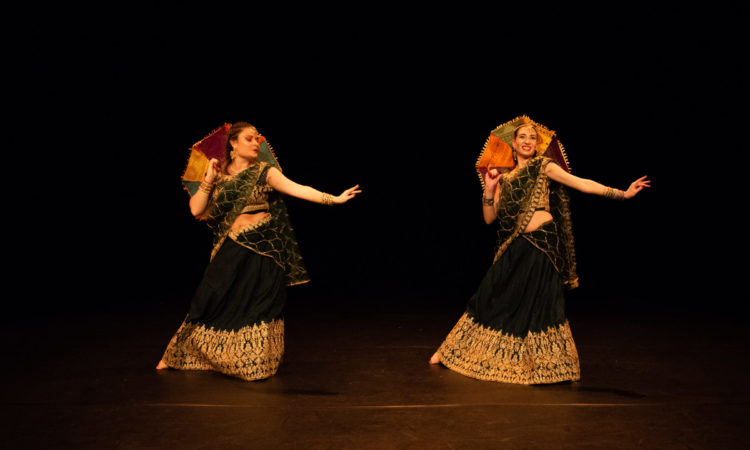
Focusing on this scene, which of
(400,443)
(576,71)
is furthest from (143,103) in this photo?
(400,443)

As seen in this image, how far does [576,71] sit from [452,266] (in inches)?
79.6

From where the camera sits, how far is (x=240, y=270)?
3.07m

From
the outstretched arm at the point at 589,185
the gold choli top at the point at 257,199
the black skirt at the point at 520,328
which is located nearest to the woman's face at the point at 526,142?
the outstretched arm at the point at 589,185

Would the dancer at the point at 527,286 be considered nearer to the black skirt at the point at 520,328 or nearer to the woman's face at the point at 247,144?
the black skirt at the point at 520,328

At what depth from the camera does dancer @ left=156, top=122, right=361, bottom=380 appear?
9.88ft

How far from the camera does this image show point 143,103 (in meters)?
5.51

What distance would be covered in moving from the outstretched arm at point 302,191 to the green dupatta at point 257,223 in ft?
0.14

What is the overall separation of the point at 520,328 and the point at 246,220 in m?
1.33

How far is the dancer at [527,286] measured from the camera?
2.93 metres

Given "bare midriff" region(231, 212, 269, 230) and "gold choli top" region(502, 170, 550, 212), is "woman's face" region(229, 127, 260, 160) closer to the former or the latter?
"bare midriff" region(231, 212, 269, 230)

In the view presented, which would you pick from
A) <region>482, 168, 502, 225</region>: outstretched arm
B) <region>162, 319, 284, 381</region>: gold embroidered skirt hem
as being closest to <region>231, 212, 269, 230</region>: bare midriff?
<region>162, 319, 284, 381</region>: gold embroidered skirt hem

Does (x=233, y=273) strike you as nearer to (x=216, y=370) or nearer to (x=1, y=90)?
(x=216, y=370)

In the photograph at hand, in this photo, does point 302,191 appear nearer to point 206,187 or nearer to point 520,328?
point 206,187

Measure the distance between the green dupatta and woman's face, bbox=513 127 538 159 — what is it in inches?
44.0
